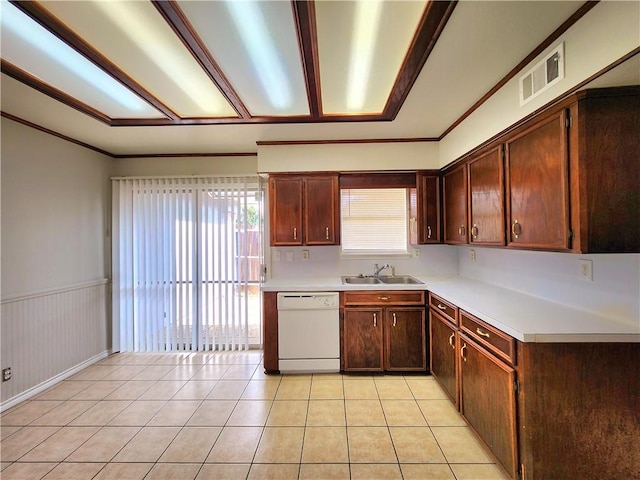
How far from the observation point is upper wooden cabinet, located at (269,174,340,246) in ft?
11.2

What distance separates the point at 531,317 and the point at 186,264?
360 centimetres

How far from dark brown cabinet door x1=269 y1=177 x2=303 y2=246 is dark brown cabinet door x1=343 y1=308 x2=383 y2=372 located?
1035mm

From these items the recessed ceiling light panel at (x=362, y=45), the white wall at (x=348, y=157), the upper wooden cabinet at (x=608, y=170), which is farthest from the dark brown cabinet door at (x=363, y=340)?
the recessed ceiling light panel at (x=362, y=45)

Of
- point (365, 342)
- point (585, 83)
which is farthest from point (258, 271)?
point (585, 83)

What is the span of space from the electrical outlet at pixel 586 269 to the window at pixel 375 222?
1920mm

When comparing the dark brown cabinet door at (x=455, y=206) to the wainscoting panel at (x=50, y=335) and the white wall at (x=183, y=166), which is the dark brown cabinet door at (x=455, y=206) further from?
the wainscoting panel at (x=50, y=335)

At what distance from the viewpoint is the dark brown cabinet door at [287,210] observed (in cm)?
341

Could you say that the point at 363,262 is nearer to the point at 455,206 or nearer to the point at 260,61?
the point at 455,206

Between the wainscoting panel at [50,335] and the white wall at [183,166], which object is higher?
the white wall at [183,166]

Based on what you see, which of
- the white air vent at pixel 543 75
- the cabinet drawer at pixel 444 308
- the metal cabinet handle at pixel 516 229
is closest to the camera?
the white air vent at pixel 543 75

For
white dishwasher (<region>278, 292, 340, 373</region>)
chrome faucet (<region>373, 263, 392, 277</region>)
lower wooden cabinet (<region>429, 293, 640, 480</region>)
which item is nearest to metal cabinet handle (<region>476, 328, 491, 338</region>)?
lower wooden cabinet (<region>429, 293, 640, 480</region>)

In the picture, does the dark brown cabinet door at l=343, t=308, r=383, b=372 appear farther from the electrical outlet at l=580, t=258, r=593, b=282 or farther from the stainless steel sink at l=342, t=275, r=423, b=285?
the electrical outlet at l=580, t=258, r=593, b=282

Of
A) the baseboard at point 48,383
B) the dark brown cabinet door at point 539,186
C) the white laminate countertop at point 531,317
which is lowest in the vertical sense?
the baseboard at point 48,383

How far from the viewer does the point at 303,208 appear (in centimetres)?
341
